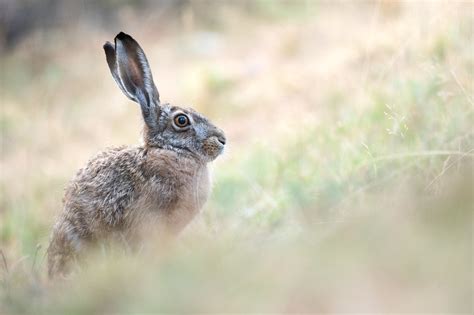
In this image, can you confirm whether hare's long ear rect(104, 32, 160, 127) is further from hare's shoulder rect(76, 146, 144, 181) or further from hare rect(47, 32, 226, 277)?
hare's shoulder rect(76, 146, 144, 181)

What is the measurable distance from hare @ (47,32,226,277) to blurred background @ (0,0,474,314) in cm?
25

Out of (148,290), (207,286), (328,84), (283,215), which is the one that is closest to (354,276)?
(207,286)

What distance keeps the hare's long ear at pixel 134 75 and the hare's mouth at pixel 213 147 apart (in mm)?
415

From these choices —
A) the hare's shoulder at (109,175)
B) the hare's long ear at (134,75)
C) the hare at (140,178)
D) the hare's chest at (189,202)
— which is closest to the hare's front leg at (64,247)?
the hare at (140,178)

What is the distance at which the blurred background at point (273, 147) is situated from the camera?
2836 mm

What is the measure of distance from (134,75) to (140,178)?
0.86m

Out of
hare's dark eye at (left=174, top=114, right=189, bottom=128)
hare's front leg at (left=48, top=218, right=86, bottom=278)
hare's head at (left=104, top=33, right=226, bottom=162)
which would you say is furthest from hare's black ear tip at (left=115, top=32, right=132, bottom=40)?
hare's front leg at (left=48, top=218, right=86, bottom=278)

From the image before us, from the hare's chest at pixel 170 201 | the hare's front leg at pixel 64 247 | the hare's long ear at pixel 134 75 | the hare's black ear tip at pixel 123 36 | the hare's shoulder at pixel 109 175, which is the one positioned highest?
the hare's black ear tip at pixel 123 36

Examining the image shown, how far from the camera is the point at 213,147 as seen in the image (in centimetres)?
534

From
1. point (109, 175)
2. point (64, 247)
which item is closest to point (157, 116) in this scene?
point (109, 175)

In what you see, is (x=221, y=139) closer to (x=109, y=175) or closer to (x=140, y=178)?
(x=140, y=178)

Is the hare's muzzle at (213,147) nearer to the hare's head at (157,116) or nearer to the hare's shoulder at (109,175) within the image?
the hare's head at (157,116)

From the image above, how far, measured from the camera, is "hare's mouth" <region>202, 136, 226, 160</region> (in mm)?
5320

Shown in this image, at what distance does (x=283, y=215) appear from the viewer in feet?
17.5
